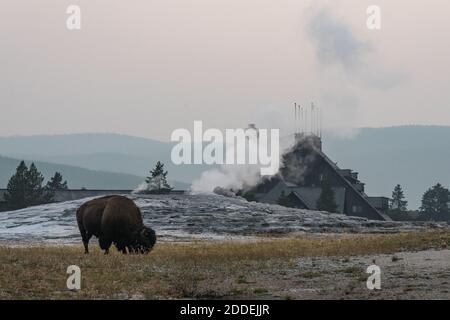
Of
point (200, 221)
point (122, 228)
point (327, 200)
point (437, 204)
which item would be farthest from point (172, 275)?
point (437, 204)

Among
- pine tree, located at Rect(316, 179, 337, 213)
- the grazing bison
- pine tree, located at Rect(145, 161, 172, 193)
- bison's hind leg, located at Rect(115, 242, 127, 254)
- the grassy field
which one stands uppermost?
pine tree, located at Rect(145, 161, 172, 193)

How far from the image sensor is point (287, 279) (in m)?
20.5

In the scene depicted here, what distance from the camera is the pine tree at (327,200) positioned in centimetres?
9400

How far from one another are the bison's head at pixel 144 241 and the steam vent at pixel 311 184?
6652cm

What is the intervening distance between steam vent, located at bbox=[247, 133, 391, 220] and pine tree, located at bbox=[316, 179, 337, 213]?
1680 mm

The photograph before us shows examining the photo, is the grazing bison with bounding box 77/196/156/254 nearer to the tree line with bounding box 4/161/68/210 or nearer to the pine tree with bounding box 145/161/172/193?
the pine tree with bounding box 145/161/172/193

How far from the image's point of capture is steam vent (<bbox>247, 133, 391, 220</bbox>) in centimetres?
9950

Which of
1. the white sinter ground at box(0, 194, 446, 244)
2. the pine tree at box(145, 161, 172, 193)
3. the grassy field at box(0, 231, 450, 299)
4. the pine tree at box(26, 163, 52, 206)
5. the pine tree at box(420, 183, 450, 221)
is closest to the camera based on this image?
the grassy field at box(0, 231, 450, 299)

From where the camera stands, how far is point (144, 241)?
2980cm

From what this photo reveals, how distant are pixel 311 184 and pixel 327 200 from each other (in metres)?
11.9

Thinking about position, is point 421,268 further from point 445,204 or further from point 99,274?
point 445,204

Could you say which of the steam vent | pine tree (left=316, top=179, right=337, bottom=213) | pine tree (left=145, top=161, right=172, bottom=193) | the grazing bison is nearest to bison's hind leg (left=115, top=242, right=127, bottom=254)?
the grazing bison

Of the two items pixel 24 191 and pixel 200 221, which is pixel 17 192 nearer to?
pixel 24 191
